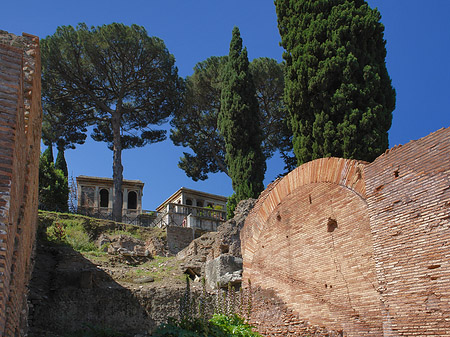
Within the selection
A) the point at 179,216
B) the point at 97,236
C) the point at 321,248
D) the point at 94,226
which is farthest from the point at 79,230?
the point at 321,248

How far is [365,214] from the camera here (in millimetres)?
6164

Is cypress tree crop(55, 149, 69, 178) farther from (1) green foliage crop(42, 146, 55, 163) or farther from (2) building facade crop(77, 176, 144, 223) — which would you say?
(2) building facade crop(77, 176, 144, 223)

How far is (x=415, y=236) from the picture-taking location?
17.6 feet

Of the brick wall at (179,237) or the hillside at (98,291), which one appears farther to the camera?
the brick wall at (179,237)

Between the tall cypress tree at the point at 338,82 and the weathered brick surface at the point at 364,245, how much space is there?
304 cm

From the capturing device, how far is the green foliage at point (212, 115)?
2191 centimetres

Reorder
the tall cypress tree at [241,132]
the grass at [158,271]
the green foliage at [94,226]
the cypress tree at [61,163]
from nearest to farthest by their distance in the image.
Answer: the grass at [158,271] < the green foliage at [94,226] < the tall cypress tree at [241,132] < the cypress tree at [61,163]

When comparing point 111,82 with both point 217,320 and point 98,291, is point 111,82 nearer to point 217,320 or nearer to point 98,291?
point 98,291

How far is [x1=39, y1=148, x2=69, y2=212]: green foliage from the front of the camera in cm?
2030

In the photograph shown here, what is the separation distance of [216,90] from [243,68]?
4.74 metres

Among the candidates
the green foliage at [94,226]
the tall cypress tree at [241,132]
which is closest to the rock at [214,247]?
the tall cypress tree at [241,132]

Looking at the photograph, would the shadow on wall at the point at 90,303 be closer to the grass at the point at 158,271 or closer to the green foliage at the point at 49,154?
the grass at the point at 158,271

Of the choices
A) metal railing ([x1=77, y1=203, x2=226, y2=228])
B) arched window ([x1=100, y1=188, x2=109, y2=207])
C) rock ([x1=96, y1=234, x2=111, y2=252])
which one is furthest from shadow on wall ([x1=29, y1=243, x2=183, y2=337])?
arched window ([x1=100, y1=188, x2=109, y2=207])

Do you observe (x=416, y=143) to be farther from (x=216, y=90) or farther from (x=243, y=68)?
(x=216, y=90)
